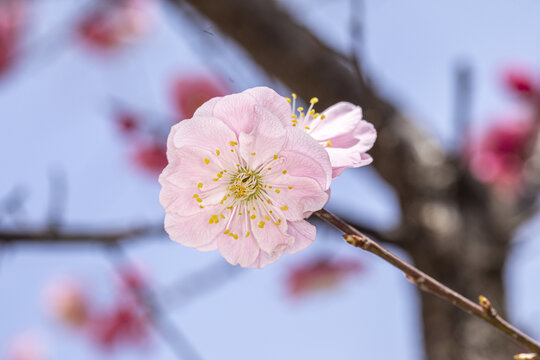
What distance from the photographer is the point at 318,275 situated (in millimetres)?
2328

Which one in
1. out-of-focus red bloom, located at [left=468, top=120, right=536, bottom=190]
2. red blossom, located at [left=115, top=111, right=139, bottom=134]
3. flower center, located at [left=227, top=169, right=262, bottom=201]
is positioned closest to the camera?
flower center, located at [left=227, top=169, right=262, bottom=201]

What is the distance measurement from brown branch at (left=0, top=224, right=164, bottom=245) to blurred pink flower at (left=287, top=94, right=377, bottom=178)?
64 centimetres

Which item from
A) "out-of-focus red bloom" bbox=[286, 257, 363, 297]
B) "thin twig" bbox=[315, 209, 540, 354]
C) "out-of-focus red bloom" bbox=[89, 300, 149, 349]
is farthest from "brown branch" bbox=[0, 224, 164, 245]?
"out-of-focus red bloom" bbox=[89, 300, 149, 349]

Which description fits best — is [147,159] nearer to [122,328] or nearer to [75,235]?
[122,328]

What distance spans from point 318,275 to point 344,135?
1870 millimetres

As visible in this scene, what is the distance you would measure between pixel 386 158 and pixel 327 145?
2.69 ft

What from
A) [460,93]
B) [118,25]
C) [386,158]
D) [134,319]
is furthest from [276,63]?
[118,25]

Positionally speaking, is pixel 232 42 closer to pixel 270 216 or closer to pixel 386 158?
pixel 386 158

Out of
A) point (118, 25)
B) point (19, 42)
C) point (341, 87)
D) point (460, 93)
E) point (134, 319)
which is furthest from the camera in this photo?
point (118, 25)

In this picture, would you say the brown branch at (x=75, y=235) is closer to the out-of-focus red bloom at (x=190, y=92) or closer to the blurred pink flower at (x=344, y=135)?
the blurred pink flower at (x=344, y=135)

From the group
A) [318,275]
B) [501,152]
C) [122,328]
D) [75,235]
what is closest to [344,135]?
[75,235]

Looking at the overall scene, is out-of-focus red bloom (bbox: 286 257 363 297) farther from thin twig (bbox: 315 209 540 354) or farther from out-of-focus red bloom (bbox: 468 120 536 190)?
thin twig (bbox: 315 209 540 354)

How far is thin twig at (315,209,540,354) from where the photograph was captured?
0.41 metres

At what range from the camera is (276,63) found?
1.51 m
